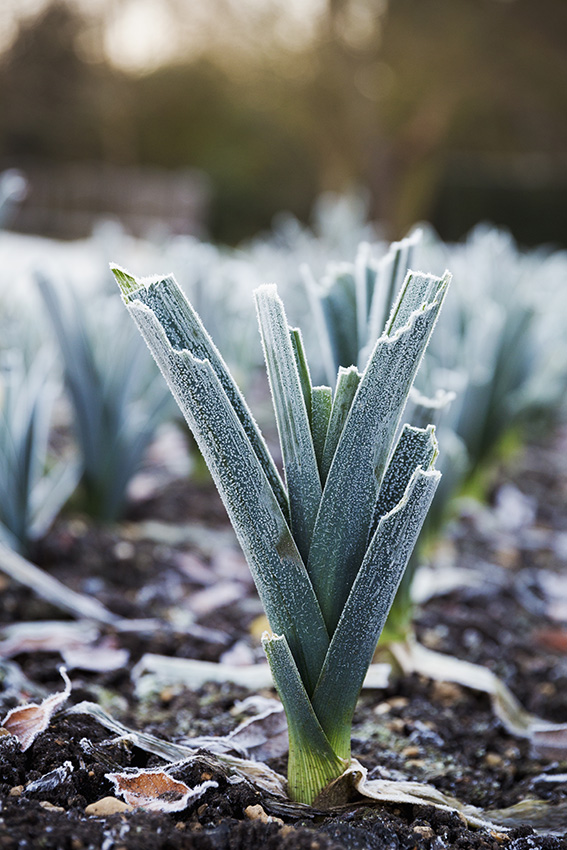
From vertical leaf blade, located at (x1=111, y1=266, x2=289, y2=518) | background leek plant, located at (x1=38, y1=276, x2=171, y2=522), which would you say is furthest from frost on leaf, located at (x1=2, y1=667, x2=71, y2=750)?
background leek plant, located at (x1=38, y1=276, x2=171, y2=522)

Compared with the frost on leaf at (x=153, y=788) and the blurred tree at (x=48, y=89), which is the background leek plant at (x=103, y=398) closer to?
the frost on leaf at (x=153, y=788)

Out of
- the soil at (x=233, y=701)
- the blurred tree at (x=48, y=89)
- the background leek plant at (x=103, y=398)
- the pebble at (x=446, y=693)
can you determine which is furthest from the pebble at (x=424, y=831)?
the blurred tree at (x=48, y=89)

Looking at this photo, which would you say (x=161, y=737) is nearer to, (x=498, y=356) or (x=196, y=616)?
(x=196, y=616)

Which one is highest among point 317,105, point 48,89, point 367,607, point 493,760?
point 48,89

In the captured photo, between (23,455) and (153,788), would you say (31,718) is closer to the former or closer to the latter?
(153,788)

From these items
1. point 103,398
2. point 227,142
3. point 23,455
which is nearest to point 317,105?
point 227,142

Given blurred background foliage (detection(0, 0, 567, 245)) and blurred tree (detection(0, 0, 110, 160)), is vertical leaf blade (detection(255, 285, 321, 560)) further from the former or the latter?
blurred tree (detection(0, 0, 110, 160))

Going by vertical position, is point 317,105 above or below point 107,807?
above
